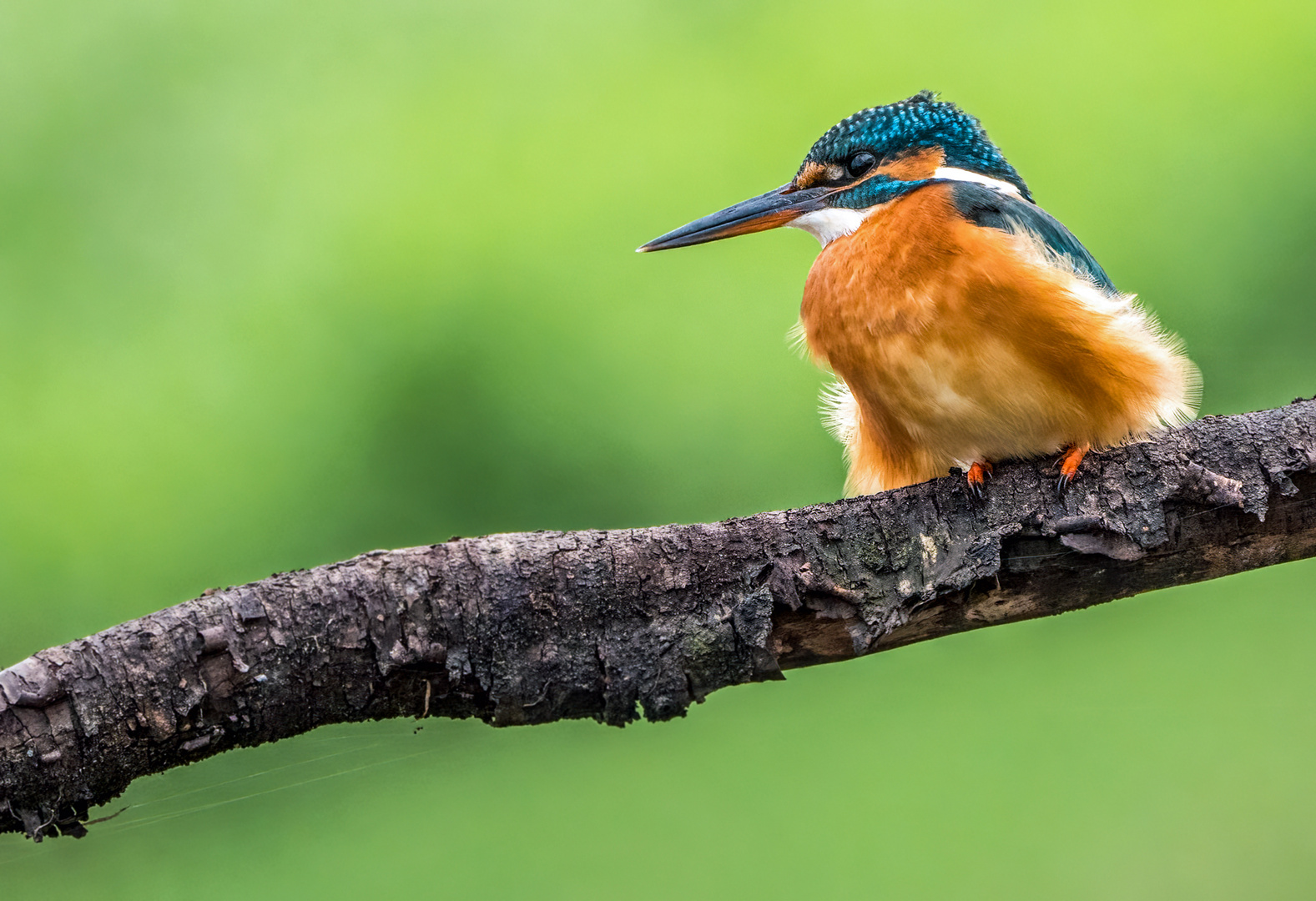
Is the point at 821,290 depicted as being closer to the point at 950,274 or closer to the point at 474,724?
the point at 950,274

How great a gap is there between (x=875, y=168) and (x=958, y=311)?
277 mm

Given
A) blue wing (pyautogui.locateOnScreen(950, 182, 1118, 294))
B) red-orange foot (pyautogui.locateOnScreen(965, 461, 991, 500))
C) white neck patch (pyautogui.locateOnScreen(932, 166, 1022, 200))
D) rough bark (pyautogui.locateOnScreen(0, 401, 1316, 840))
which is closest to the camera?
rough bark (pyautogui.locateOnScreen(0, 401, 1316, 840))

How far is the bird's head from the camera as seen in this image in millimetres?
1312

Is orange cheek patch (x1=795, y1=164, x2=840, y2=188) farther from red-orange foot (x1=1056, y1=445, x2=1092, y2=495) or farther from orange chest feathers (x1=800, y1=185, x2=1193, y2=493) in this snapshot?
red-orange foot (x1=1056, y1=445, x2=1092, y2=495)

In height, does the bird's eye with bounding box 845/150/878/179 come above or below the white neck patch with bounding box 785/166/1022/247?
above

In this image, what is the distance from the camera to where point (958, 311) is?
114 centimetres

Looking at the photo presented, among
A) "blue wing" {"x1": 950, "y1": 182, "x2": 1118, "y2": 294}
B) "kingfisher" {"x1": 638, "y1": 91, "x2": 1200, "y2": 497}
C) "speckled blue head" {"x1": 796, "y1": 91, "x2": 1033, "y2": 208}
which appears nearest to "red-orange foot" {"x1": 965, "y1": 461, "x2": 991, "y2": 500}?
"kingfisher" {"x1": 638, "y1": 91, "x2": 1200, "y2": 497}

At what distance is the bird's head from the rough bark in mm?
454

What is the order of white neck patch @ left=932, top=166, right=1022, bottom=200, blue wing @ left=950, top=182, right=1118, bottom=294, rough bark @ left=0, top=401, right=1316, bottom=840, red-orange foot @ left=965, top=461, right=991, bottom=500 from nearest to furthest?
rough bark @ left=0, top=401, right=1316, bottom=840, red-orange foot @ left=965, top=461, right=991, bottom=500, blue wing @ left=950, top=182, right=1118, bottom=294, white neck patch @ left=932, top=166, right=1022, bottom=200

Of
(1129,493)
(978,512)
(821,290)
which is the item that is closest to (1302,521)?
(1129,493)

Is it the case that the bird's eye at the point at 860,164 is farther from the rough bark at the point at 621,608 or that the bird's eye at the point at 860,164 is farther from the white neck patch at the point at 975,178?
the rough bark at the point at 621,608

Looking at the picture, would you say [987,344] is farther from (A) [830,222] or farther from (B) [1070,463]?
(A) [830,222]

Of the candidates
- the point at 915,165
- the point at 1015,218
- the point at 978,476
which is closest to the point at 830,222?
the point at 915,165

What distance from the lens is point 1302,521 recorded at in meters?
0.99
